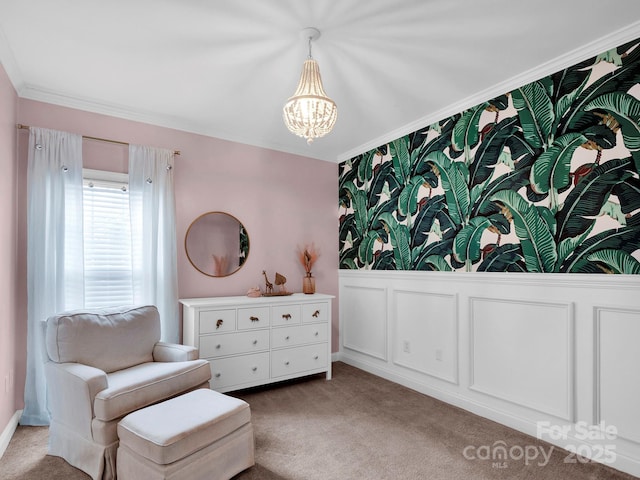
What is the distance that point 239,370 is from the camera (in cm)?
333

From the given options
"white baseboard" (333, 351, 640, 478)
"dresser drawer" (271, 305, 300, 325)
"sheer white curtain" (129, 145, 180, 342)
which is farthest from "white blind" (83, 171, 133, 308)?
"white baseboard" (333, 351, 640, 478)

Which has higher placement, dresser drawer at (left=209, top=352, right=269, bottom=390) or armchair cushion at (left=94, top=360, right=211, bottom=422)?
armchair cushion at (left=94, top=360, right=211, bottom=422)

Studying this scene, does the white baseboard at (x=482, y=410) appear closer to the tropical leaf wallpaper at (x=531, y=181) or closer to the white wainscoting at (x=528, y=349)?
A: the white wainscoting at (x=528, y=349)

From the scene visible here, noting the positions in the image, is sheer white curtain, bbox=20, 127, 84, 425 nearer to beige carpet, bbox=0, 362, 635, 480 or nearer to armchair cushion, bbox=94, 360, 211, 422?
beige carpet, bbox=0, 362, 635, 480

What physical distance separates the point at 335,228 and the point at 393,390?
6.54 feet

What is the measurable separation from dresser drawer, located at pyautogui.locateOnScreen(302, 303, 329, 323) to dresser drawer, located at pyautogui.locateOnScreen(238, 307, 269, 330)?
0.41 m

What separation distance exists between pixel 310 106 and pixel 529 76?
5.42 feet

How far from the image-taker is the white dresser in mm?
3215

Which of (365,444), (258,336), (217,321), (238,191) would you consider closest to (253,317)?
(258,336)

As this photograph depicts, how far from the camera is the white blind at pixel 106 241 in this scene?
3.09 m

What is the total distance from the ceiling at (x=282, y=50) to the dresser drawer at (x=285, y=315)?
179 cm

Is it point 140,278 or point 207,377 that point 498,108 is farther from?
point 140,278

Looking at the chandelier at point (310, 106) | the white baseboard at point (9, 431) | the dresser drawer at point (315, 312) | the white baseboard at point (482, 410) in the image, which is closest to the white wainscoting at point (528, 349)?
the white baseboard at point (482, 410)

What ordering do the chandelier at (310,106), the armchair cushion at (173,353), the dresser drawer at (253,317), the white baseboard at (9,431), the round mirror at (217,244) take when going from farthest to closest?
the round mirror at (217,244) < the dresser drawer at (253,317) < the armchair cushion at (173,353) < the white baseboard at (9,431) < the chandelier at (310,106)
